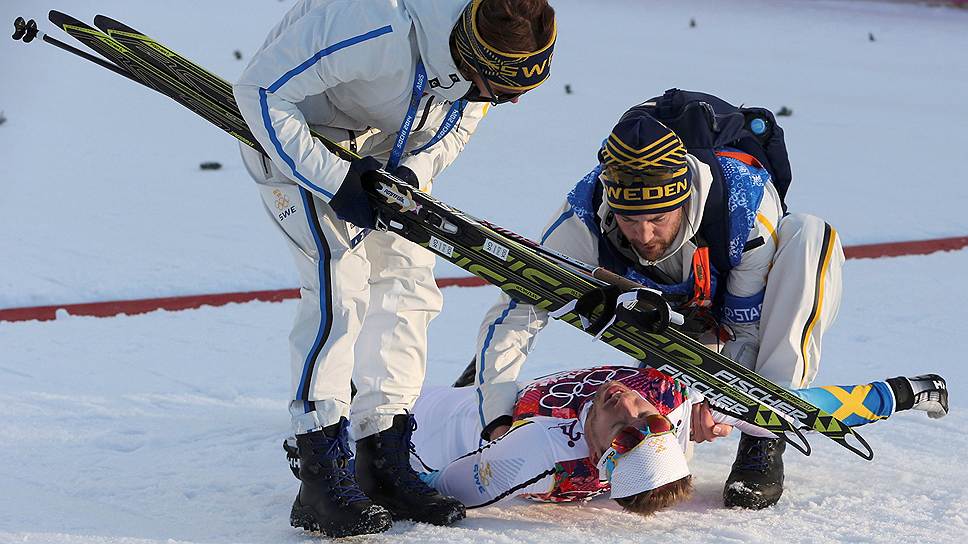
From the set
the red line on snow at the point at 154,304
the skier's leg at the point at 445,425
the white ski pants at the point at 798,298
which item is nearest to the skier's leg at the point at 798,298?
the white ski pants at the point at 798,298

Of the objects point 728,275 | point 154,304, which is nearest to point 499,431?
point 728,275

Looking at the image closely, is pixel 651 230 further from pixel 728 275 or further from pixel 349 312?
pixel 349 312

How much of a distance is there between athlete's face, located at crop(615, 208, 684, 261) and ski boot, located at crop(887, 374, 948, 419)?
75 centimetres

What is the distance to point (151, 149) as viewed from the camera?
26.7 ft

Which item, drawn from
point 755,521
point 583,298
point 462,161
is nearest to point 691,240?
point 583,298

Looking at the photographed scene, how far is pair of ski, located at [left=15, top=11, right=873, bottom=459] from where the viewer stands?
9.02 feet

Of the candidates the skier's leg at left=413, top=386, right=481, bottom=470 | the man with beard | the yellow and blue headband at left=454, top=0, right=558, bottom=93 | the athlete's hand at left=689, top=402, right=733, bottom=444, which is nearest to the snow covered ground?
the athlete's hand at left=689, top=402, right=733, bottom=444

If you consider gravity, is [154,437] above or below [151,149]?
below

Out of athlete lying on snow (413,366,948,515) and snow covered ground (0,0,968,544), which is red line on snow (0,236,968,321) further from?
athlete lying on snow (413,366,948,515)

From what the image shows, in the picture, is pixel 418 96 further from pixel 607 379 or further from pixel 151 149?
pixel 151 149

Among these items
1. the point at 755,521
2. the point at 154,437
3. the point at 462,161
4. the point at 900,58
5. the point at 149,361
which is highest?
the point at 900,58

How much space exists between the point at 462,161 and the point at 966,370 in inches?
173

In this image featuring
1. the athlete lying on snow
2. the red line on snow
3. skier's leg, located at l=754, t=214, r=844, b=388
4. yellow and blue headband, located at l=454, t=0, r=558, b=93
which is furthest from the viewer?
the red line on snow

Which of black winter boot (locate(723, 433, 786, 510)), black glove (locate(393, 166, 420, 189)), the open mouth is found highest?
black glove (locate(393, 166, 420, 189))
